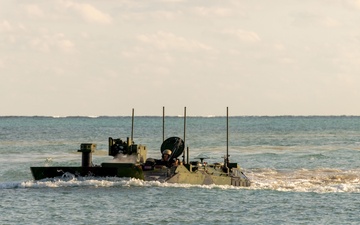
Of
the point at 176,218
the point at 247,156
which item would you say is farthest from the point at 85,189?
the point at 247,156

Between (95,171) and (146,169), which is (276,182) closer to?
(146,169)

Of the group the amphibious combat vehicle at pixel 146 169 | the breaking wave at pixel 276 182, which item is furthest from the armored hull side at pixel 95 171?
the breaking wave at pixel 276 182

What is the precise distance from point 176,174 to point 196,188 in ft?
4.92

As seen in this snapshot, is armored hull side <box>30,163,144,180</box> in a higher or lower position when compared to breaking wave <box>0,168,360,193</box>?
higher

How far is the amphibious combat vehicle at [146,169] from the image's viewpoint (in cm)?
5253

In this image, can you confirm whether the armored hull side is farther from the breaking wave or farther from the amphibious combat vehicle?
the breaking wave

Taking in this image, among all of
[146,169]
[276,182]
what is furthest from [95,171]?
[276,182]

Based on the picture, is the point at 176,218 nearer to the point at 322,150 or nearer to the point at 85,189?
the point at 85,189

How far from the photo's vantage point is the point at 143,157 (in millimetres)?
56094

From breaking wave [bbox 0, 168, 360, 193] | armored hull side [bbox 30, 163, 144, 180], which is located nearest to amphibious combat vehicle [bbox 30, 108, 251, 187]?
armored hull side [bbox 30, 163, 144, 180]

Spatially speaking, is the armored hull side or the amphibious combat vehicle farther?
the amphibious combat vehicle

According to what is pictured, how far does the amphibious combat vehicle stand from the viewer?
52.5m

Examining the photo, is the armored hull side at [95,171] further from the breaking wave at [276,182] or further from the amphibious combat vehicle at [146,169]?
the breaking wave at [276,182]

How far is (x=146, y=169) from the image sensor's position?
53844 mm
